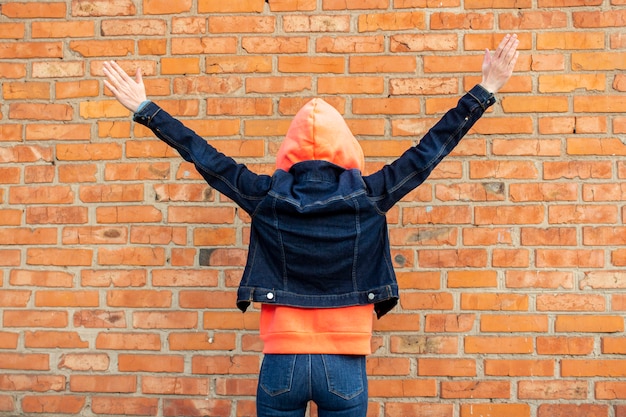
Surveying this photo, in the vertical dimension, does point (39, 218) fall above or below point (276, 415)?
above

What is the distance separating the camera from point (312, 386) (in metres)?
2.37

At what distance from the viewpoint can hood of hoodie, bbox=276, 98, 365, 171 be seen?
2479mm

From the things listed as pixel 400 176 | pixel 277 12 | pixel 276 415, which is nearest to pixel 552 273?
pixel 400 176

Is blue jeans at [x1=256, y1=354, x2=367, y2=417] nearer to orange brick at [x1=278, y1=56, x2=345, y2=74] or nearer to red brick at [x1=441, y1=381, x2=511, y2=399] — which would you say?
red brick at [x1=441, y1=381, x2=511, y2=399]

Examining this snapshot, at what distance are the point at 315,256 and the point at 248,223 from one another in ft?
3.52

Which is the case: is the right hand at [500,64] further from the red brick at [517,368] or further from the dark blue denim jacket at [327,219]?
the red brick at [517,368]

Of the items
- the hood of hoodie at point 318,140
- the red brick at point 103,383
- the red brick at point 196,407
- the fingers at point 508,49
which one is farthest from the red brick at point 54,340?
the fingers at point 508,49

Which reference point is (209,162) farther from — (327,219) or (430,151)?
(430,151)

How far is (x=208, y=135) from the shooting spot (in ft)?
11.4

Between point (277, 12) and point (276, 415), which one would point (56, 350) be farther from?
point (277, 12)

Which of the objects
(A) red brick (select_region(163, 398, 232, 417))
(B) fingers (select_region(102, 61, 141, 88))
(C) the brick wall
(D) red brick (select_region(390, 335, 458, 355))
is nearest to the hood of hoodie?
(B) fingers (select_region(102, 61, 141, 88))

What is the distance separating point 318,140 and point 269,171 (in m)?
1.00

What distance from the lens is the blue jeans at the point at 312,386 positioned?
237 centimetres

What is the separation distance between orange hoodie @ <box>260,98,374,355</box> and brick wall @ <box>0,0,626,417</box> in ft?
2.99
